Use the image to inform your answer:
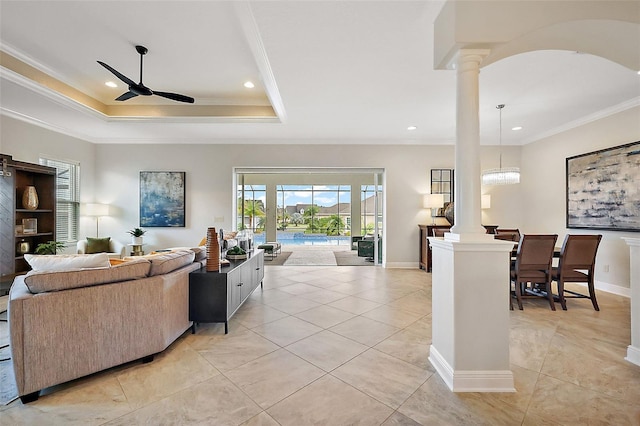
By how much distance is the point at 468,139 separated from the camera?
202 centimetres

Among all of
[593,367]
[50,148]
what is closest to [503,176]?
[593,367]

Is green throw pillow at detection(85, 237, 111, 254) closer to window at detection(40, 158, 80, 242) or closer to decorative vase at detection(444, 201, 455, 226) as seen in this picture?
window at detection(40, 158, 80, 242)

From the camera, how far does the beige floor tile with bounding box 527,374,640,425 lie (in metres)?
1.60

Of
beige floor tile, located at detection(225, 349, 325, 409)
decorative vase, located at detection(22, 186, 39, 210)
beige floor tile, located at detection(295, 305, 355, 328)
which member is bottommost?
beige floor tile, located at detection(295, 305, 355, 328)

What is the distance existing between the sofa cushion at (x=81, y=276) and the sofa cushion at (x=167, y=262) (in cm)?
6

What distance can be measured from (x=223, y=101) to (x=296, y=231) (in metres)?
8.10

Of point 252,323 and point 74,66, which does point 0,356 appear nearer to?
point 252,323

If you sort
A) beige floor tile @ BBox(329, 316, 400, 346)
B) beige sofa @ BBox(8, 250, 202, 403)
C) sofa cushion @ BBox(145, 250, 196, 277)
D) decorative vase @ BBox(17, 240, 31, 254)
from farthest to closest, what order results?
decorative vase @ BBox(17, 240, 31, 254) < beige floor tile @ BBox(329, 316, 400, 346) < sofa cushion @ BBox(145, 250, 196, 277) < beige sofa @ BBox(8, 250, 202, 403)

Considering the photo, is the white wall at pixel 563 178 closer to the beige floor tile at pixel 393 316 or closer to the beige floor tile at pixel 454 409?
the beige floor tile at pixel 393 316

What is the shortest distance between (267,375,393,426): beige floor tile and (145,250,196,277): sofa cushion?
4.78ft

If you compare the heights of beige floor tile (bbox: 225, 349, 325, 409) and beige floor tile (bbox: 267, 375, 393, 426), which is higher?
beige floor tile (bbox: 267, 375, 393, 426)

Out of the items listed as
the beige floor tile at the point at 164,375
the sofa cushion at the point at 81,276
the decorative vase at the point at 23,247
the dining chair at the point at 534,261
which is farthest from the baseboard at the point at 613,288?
the decorative vase at the point at 23,247

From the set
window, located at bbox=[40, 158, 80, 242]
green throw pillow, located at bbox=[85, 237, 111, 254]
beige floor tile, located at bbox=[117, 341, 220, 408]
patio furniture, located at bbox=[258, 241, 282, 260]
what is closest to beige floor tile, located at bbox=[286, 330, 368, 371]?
beige floor tile, located at bbox=[117, 341, 220, 408]

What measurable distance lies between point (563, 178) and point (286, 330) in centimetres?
556
